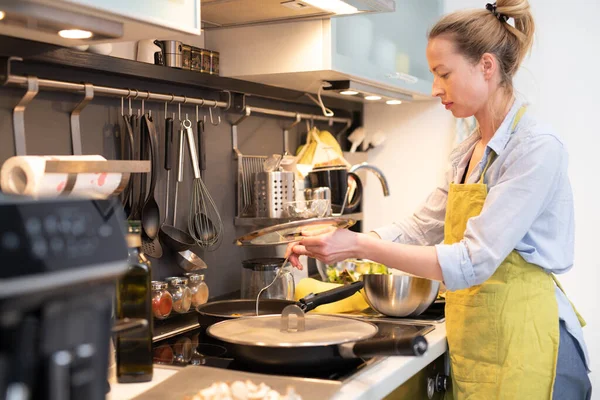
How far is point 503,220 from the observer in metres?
1.42

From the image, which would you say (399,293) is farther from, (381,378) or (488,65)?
(488,65)

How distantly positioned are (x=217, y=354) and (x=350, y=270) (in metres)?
0.78

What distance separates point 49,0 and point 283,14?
0.88 meters

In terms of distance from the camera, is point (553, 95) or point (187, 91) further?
point (553, 95)

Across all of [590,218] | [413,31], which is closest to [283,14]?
[413,31]

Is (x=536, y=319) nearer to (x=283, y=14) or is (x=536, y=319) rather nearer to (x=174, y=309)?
Answer: (x=174, y=309)

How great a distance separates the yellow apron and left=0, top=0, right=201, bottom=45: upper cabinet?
2.47 feet

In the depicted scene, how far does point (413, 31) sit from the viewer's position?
7.92ft

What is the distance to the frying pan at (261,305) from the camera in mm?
1565

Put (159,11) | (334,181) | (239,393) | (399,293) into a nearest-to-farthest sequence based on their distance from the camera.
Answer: (239,393)
(159,11)
(399,293)
(334,181)

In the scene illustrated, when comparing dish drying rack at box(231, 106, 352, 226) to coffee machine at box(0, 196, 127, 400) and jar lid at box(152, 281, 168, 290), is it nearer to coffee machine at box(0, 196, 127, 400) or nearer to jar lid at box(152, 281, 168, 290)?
jar lid at box(152, 281, 168, 290)

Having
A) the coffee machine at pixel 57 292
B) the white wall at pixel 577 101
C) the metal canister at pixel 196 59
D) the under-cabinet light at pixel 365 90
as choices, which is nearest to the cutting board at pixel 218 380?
the coffee machine at pixel 57 292

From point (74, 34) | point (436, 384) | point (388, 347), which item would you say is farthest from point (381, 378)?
point (74, 34)

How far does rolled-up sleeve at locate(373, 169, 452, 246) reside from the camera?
1.87 m
